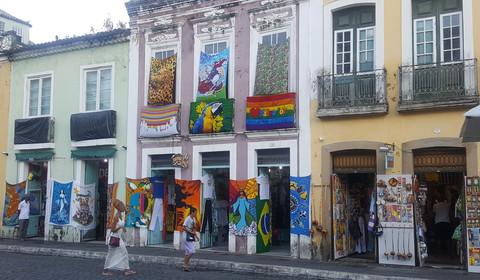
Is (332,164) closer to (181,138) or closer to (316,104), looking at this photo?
(316,104)

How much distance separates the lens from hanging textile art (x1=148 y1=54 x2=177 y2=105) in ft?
54.7

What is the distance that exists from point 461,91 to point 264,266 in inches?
241

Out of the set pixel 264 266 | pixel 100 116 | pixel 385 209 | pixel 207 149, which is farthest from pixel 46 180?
pixel 385 209

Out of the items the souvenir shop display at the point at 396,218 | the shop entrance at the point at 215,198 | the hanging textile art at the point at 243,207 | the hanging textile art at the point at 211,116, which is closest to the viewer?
the souvenir shop display at the point at 396,218

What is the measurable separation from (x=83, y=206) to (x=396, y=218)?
34.7 feet

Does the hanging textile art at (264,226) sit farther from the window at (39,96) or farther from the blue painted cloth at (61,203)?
the window at (39,96)

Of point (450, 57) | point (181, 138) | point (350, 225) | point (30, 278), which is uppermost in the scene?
point (450, 57)

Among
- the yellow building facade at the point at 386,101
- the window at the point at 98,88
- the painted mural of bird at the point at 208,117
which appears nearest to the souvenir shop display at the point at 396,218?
the yellow building facade at the point at 386,101

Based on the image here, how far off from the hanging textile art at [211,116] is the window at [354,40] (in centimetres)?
336

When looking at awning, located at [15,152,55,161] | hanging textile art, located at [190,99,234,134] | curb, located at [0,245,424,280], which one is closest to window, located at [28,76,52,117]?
awning, located at [15,152,55,161]

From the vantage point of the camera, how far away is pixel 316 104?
1416cm

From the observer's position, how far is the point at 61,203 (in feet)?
59.7

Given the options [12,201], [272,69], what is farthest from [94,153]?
[272,69]

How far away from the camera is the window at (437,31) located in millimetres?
12781
